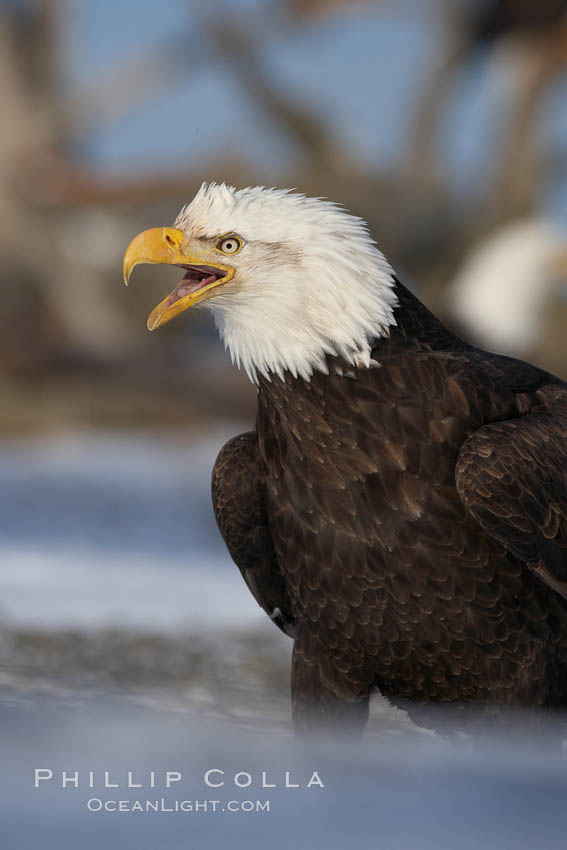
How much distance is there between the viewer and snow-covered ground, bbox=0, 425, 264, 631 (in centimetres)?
470

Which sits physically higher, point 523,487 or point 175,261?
point 175,261

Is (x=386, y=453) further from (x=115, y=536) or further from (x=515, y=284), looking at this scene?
(x=515, y=284)

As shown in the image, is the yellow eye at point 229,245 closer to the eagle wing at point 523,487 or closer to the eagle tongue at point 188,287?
the eagle tongue at point 188,287

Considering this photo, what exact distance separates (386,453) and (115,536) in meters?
3.75

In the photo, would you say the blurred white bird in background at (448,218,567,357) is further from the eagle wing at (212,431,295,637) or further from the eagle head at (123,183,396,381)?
the eagle head at (123,183,396,381)

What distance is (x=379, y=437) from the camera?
114 inches

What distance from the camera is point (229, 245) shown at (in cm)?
302

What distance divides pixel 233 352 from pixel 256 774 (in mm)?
999

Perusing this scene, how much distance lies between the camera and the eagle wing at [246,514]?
3295 millimetres

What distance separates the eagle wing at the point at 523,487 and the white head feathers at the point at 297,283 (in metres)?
0.35

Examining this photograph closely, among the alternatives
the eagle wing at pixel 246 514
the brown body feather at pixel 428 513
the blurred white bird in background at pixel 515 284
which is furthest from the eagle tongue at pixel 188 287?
the blurred white bird in background at pixel 515 284

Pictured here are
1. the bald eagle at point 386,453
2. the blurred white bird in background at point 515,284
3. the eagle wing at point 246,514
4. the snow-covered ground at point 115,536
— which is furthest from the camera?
the blurred white bird in background at point 515,284

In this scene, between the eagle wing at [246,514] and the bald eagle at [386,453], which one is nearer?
the bald eagle at [386,453]

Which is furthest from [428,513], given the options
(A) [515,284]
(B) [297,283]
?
(A) [515,284]
